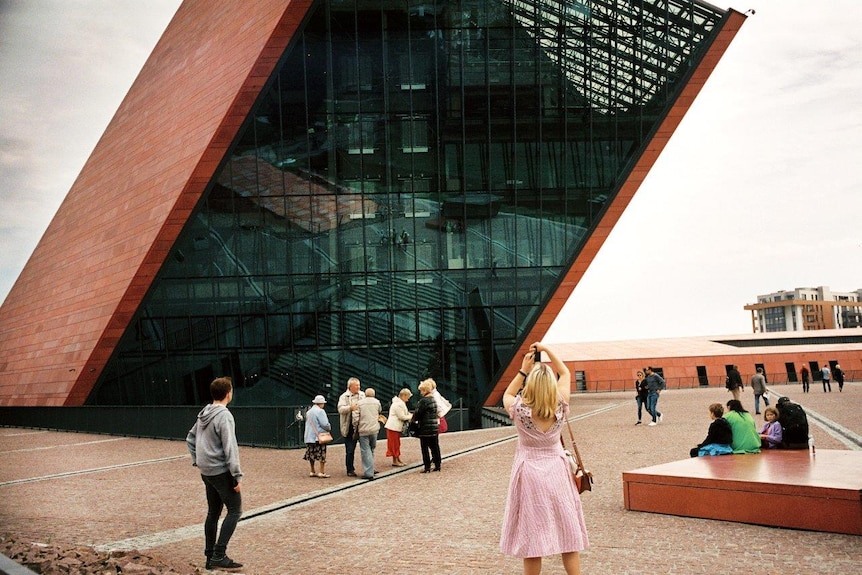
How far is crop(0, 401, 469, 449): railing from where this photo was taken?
22016mm

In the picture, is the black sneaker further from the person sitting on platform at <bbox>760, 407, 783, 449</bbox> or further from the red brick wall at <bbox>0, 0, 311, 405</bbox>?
the red brick wall at <bbox>0, 0, 311, 405</bbox>

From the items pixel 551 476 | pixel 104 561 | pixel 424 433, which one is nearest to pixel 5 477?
pixel 424 433

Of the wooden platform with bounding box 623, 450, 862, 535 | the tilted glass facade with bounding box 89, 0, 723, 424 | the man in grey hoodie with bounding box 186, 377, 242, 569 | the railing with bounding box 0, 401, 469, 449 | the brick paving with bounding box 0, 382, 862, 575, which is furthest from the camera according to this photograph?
the tilted glass facade with bounding box 89, 0, 723, 424

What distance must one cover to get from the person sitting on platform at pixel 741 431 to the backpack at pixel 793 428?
52cm

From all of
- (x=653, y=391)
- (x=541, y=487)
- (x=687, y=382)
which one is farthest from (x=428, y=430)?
(x=687, y=382)

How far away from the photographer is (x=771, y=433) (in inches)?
529

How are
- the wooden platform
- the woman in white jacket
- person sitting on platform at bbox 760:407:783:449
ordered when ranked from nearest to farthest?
the wooden platform < person sitting on platform at bbox 760:407:783:449 < the woman in white jacket

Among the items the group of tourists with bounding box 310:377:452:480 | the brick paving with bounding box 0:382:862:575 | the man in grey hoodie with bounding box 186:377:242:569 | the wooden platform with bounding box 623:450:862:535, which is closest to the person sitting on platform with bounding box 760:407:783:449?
the wooden platform with bounding box 623:450:862:535

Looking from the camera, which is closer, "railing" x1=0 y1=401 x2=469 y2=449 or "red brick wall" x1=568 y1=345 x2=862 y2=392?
"railing" x1=0 y1=401 x2=469 y2=449

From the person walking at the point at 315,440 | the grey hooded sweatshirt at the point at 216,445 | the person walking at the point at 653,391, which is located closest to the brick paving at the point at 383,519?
the person walking at the point at 315,440

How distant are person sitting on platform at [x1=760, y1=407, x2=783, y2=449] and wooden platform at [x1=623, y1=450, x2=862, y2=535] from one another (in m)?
1.50

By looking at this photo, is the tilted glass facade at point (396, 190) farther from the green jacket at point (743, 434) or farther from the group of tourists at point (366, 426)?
the green jacket at point (743, 434)

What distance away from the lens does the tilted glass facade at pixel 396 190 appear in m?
32.9

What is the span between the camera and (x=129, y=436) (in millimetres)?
28781
